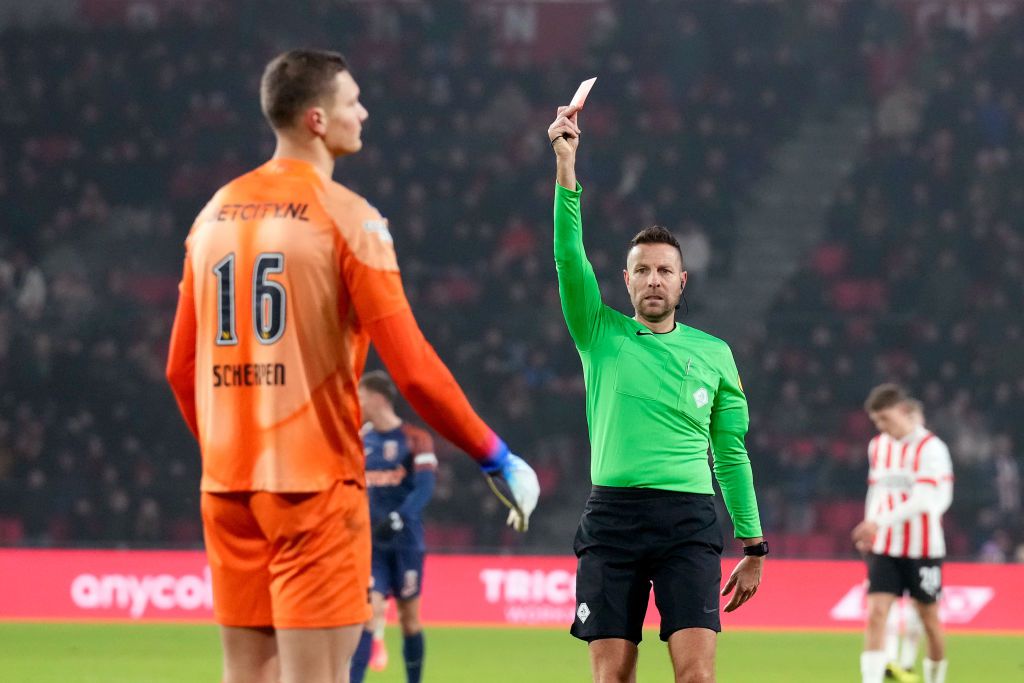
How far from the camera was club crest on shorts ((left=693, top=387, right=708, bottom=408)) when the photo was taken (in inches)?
210

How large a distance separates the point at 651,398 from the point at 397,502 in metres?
4.00

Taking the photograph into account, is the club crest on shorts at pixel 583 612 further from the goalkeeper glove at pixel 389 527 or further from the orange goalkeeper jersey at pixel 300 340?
the goalkeeper glove at pixel 389 527

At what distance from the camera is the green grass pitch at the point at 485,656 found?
1071cm

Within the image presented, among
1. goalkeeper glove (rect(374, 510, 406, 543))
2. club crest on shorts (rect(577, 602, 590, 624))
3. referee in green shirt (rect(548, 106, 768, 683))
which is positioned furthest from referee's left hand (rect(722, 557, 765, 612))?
goalkeeper glove (rect(374, 510, 406, 543))

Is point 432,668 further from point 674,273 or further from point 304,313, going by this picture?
point 304,313

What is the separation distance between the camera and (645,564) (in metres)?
5.22

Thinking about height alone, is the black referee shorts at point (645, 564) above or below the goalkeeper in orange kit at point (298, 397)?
below

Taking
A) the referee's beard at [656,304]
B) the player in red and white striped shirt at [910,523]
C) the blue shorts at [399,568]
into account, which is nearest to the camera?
the referee's beard at [656,304]

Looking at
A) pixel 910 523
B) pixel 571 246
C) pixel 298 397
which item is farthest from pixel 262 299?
pixel 910 523

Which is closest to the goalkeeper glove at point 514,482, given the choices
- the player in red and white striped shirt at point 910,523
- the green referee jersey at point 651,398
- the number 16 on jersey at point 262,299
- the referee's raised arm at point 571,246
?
the number 16 on jersey at point 262,299

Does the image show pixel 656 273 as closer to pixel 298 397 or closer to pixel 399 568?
pixel 298 397

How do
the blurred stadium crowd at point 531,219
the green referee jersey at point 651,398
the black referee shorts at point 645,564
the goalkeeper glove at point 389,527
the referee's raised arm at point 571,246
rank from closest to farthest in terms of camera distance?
the referee's raised arm at point 571,246 < the black referee shorts at point 645,564 < the green referee jersey at point 651,398 < the goalkeeper glove at point 389,527 < the blurred stadium crowd at point 531,219

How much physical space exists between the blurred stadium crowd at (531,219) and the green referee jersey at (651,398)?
12235mm

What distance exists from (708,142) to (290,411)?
68.6 ft
